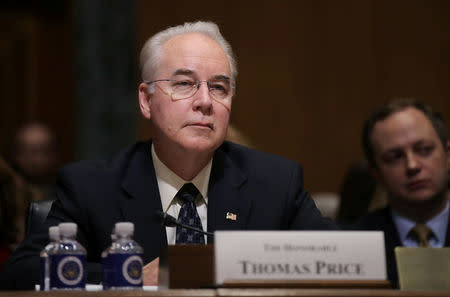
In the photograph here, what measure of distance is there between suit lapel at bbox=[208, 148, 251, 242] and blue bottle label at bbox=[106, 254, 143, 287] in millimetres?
778

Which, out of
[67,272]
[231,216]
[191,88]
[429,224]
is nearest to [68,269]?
[67,272]

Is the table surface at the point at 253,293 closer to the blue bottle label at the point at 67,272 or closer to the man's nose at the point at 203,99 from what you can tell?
the blue bottle label at the point at 67,272

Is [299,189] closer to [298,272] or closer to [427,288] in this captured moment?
[427,288]

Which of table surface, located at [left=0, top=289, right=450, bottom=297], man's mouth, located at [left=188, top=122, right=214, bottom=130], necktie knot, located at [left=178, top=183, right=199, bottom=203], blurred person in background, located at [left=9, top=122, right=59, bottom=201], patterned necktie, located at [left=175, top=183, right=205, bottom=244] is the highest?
blurred person in background, located at [left=9, top=122, right=59, bottom=201]

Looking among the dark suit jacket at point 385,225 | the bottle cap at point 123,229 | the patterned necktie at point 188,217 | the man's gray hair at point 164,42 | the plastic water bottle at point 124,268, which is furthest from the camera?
the dark suit jacket at point 385,225

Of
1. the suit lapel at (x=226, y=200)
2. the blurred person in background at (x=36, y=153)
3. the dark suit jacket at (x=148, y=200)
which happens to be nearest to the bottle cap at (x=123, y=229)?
the dark suit jacket at (x=148, y=200)

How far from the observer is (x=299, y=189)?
282cm

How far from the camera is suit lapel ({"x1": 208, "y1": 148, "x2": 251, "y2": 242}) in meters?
2.65

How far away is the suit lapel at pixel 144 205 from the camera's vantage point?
8.41ft

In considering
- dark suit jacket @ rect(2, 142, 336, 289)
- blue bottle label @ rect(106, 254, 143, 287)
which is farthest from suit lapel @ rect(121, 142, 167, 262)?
blue bottle label @ rect(106, 254, 143, 287)

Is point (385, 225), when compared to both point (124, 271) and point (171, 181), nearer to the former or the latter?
point (171, 181)

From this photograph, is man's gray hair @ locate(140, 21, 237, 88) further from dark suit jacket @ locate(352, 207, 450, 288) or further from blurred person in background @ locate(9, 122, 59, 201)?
blurred person in background @ locate(9, 122, 59, 201)

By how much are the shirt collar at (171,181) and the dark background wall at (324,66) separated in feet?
10.6

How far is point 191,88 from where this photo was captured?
2.71m
